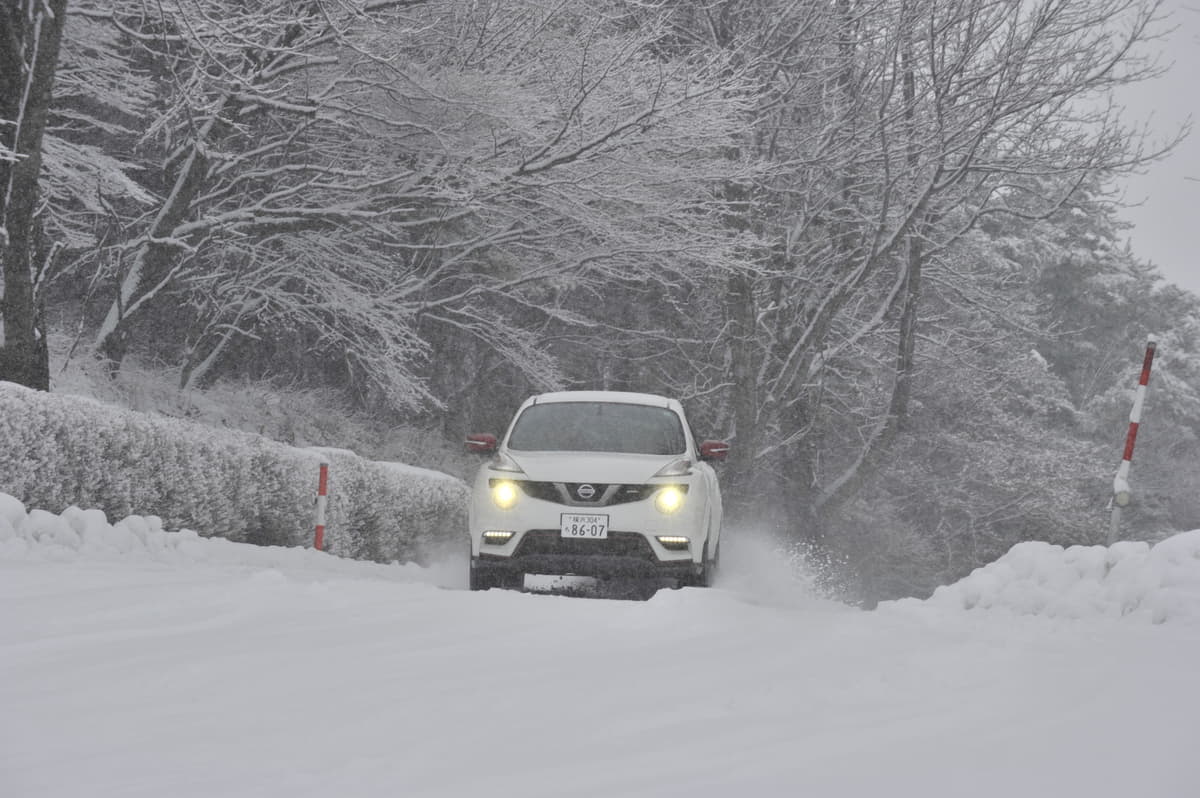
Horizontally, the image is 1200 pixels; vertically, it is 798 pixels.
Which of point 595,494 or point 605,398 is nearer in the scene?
point 595,494

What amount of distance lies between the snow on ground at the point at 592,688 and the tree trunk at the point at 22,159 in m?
4.87

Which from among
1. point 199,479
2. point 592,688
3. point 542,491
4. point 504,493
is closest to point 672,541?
point 542,491

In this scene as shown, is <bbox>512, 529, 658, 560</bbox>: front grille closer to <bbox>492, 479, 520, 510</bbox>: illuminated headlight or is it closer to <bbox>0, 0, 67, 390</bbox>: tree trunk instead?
<bbox>492, 479, 520, 510</bbox>: illuminated headlight

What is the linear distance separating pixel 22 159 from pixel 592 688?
8.78 metres

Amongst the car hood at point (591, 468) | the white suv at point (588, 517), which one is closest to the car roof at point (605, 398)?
the white suv at point (588, 517)

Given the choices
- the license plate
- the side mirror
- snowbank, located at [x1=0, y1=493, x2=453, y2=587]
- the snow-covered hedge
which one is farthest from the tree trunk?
the license plate

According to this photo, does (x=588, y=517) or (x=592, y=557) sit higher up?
(x=588, y=517)

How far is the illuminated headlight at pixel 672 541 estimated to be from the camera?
29.3 feet

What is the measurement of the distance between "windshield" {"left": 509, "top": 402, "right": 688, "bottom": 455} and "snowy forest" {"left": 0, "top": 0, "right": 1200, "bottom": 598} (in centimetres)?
446

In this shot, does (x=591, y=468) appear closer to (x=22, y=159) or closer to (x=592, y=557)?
(x=592, y=557)

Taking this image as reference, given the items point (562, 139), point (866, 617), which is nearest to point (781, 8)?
point (562, 139)

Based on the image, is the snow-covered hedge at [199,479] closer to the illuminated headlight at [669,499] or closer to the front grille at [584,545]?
the front grille at [584,545]

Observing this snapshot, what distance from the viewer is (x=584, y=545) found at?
889 cm

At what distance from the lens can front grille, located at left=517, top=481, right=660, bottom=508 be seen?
893 centimetres
